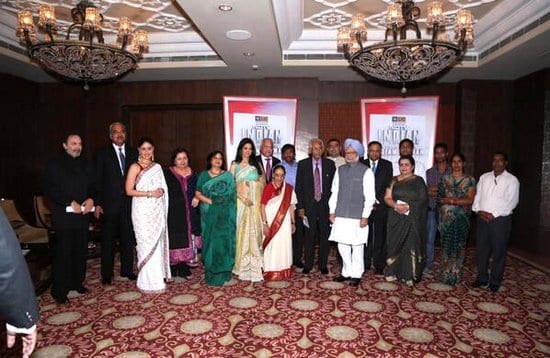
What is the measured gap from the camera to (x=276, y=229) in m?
→ 4.18

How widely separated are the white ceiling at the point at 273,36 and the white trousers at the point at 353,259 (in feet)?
8.51

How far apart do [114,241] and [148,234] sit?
621 mm

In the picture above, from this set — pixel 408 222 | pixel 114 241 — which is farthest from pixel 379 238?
pixel 114 241

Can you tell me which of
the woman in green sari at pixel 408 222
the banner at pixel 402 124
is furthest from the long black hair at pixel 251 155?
the banner at pixel 402 124

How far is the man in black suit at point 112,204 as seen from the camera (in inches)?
161

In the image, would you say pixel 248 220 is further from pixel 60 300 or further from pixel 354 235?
pixel 60 300

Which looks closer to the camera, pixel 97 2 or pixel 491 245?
pixel 491 245

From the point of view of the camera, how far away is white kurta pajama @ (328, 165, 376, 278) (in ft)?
13.1

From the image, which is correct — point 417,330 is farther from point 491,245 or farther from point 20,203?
point 20,203

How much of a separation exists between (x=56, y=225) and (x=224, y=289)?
67.5 inches

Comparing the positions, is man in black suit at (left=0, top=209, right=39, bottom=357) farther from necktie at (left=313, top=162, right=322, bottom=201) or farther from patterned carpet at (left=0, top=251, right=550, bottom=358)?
necktie at (left=313, top=162, right=322, bottom=201)

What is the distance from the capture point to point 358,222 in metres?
4.01

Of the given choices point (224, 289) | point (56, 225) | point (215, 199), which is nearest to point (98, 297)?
point (56, 225)

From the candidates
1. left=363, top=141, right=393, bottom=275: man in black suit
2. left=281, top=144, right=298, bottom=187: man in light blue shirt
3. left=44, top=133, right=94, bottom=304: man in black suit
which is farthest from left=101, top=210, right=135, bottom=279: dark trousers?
left=363, top=141, right=393, bottom=275: man in black suit
